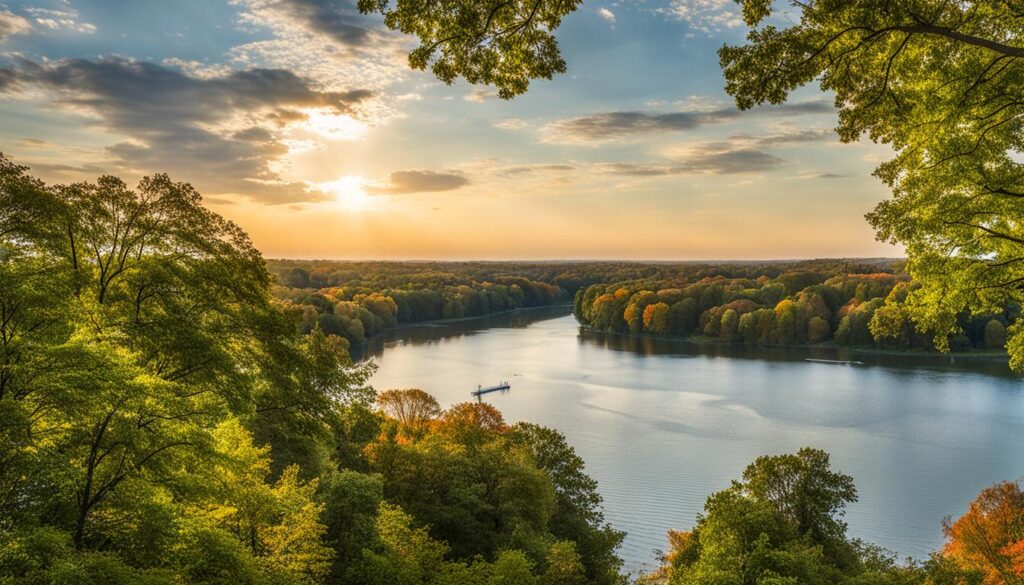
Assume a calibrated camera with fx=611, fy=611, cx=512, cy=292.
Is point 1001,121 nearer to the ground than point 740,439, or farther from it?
farther from it

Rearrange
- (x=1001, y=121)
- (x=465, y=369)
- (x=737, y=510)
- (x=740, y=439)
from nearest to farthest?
1. (x=1001, y=121)
2. (x=737, y=510)
3. (x=740, y=439)
4. (x=465, y=369)

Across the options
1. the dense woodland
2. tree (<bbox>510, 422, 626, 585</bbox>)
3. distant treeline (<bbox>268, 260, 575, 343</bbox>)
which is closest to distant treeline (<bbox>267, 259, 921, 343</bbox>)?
distant treeline (<bbox>268, 260, 575, 343</bbox>)

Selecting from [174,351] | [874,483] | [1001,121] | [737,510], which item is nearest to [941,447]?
[874,483]

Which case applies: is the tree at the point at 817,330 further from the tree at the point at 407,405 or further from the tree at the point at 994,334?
the tree at the point at 407,405

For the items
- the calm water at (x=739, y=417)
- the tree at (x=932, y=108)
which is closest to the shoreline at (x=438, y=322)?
the calm water at (x=739, y=417)

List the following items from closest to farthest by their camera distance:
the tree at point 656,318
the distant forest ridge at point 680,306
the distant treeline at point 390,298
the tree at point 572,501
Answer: the tree at point 572,501
the distant forest ridge at point 680,306
the distant treeline at point 390,298
the tree at point 656,318

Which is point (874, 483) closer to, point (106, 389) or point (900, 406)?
point (900, 406)
